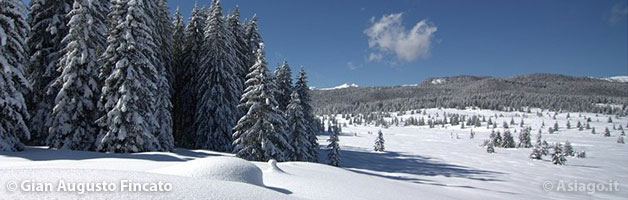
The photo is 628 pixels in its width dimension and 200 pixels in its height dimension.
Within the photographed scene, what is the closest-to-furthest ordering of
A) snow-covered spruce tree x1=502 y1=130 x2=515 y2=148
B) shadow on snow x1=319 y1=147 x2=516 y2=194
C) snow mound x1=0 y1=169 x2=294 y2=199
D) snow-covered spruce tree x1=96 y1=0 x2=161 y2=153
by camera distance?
1. snow mound x1=0 y1=169 x2=294 y2=199
2. snow-covered spruce tree x1=96 y1=0 x2=161 y2=153
3. shadow on snow x1=319 y1=147 x2=516 y2=194
4. snow-covered spruce tree x1=502 y1=130 x2=515 y2=148

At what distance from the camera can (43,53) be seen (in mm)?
21219

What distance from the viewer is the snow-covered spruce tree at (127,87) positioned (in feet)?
62.6

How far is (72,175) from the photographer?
4895 mm

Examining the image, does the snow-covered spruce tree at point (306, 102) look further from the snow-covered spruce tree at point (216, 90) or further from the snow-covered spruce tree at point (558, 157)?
the snow-covered spruce tree at point (558, 157)

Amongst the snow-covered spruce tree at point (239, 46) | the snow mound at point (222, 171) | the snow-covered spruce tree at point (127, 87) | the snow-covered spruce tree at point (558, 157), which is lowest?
the snow-covered spruce tree at point (558, 157)

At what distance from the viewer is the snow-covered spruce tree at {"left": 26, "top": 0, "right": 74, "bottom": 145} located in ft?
66.6

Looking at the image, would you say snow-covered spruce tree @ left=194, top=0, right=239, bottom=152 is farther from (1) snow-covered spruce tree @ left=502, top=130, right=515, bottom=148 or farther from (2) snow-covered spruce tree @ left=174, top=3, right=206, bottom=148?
(1) snow-covered spruce tree @ left=502, top=130, right=515, bottom=148

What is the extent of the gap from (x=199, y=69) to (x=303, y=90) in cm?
1059

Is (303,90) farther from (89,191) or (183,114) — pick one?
(89,191)

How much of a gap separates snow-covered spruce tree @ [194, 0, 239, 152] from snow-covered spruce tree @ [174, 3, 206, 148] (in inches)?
59.9

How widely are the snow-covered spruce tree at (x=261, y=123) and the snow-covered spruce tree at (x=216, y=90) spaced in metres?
4.37

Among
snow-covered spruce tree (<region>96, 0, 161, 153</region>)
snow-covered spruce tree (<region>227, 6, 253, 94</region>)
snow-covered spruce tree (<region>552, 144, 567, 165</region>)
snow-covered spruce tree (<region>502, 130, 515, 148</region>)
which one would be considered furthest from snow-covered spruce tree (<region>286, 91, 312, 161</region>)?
snow-covered spruce tree (<region>502, 130, 515, 148</region>)

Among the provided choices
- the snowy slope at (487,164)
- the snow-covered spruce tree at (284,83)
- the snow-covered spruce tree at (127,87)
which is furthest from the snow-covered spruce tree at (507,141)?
the snow-covered spruce tree at (127,87)

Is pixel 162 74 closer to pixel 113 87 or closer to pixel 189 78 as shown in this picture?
pixel 113 87
